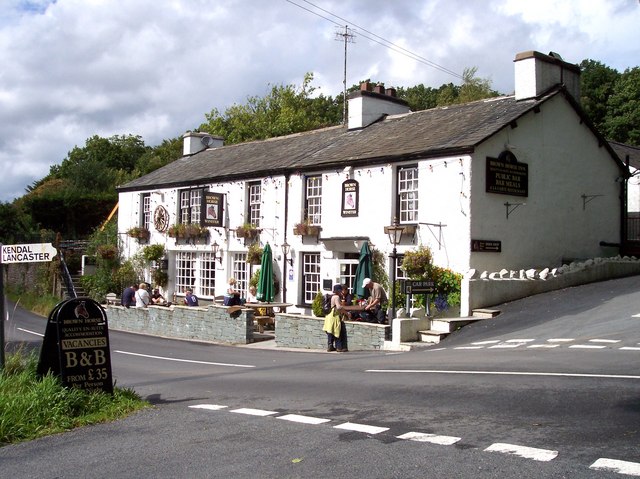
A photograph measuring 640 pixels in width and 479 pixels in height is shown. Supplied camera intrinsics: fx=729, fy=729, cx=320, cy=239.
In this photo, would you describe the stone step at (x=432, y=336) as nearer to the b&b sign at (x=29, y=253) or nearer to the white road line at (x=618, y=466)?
the b&b sign at (x=29, y=253)

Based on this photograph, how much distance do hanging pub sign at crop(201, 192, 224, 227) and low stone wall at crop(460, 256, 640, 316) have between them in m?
11.4

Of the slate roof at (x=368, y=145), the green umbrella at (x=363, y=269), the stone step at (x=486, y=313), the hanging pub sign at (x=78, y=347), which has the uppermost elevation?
the slate roof at (x=368, y=145)

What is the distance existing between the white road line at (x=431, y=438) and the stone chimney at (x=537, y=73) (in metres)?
17.6

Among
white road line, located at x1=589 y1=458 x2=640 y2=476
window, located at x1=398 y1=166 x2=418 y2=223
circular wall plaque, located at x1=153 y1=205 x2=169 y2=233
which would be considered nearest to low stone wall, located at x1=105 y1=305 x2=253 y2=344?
circular wall plaque, located at x1=153 y1=205 x2=169 y2=233

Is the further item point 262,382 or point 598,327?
point 598,327

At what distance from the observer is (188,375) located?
543 inches

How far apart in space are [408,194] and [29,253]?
46.5 feet

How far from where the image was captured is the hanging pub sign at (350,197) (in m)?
22.9

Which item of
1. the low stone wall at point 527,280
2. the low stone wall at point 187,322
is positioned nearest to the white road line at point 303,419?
the low stone wall at point 527,280

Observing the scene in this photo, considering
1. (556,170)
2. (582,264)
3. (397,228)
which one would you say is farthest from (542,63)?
(397,228)

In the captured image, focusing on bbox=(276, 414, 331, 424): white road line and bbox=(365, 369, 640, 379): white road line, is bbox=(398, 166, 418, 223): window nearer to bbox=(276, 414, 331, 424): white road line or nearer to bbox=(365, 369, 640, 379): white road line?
bbox=(365, 369, 640, 379): white road line

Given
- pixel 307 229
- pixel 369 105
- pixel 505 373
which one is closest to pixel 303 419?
pixel 505 373

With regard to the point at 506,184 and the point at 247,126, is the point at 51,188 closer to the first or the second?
the point at 247,126

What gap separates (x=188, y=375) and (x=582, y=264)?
524 inches
